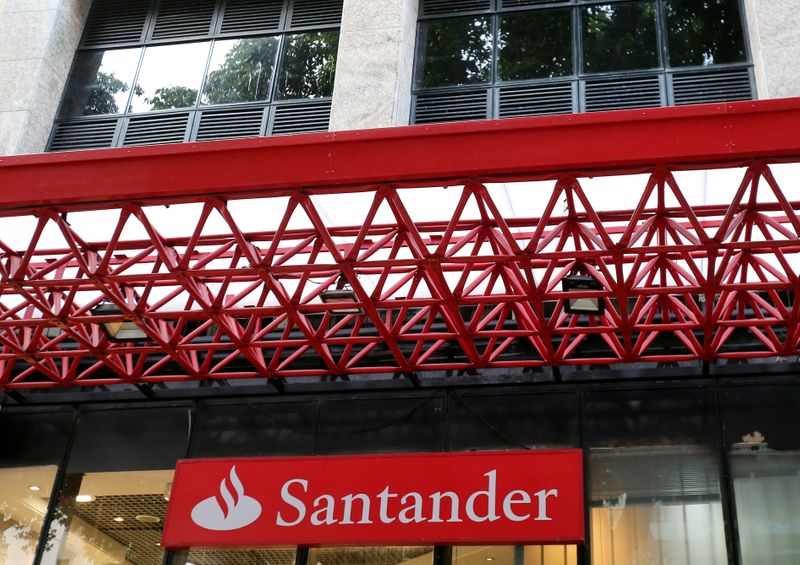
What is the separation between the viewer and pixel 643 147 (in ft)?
33.6

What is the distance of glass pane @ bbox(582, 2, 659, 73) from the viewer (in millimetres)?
17500

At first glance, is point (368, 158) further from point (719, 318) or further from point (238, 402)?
point (238, 402)

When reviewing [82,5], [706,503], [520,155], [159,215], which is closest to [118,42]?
[82,5]

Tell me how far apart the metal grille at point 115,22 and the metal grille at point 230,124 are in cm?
297

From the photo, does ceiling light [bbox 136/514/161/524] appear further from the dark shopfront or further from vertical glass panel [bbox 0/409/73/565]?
vertical glass panel [bbox 0/409/73/565]

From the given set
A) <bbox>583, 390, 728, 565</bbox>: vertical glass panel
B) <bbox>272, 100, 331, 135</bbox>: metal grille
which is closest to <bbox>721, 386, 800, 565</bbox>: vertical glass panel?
<bbox>583, 390, 728, 565</bbox>: vertical glass panel

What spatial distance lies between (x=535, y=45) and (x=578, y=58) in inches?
34.2

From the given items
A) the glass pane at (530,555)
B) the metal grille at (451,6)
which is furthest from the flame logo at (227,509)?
the metal grille at (451,6)

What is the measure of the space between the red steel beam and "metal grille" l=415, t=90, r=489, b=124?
7.01 meters

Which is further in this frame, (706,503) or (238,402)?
(238,402)

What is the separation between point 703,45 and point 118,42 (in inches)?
441

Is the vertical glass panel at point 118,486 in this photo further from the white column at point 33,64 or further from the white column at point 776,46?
the white column at point 776,46

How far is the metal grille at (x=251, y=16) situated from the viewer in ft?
65.1

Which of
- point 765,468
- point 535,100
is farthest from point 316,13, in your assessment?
point 765,468
